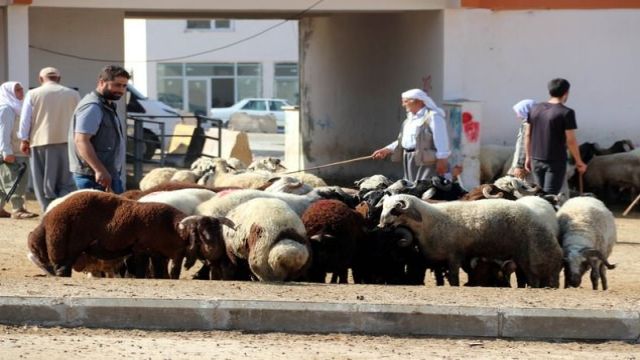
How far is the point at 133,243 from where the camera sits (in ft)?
32.7

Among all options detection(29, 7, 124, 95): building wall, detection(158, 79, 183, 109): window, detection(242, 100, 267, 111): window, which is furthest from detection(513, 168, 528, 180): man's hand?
detection(158, 79, 183, 109): window

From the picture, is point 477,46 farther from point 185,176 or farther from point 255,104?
point 255,104

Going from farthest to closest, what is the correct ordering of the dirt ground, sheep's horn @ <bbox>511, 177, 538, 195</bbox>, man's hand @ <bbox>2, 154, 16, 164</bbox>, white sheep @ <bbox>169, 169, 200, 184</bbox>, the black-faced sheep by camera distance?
man's hand @ <bbox>2, 154, 16, 164</bbox> < white sheep @ <bbox>169, 169, 200, 184</bbox> < sheep's horn @ <bbox>511, 177, 538, 195</bbox> < the black-faced sheep < the dirt ground

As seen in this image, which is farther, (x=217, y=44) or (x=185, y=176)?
(x=217, y=44)

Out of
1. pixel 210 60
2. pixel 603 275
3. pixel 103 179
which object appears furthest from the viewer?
pixel 210 60

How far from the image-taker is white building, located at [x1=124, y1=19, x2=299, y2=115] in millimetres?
52188

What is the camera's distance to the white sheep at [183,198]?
408 inches

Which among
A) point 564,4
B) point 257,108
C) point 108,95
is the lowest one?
point 257,108

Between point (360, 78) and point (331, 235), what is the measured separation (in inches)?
574

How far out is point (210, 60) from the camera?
179 feet

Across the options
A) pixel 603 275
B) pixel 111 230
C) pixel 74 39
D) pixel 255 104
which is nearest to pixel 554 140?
pixel 603 275

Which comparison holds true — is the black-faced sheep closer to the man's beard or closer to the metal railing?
the man's beard

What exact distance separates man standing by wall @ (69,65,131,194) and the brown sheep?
0.97 m

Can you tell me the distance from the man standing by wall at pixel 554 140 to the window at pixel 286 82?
40940mm
